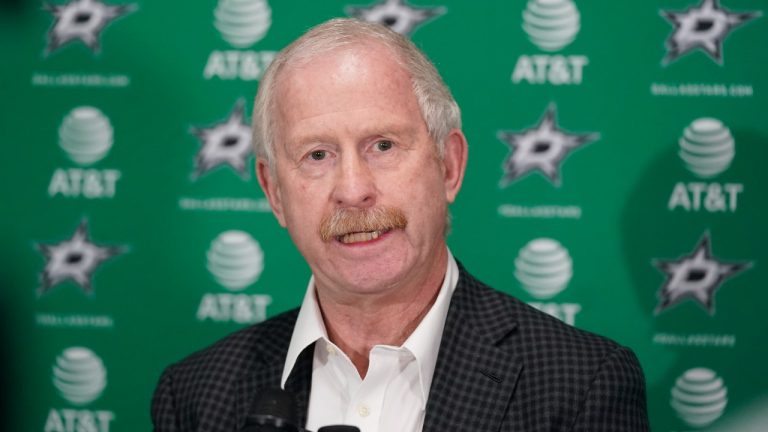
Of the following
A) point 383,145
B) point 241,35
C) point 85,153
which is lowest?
point 383,145

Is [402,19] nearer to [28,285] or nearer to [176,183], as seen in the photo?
[176,183]

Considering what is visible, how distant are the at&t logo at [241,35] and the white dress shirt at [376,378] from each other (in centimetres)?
143

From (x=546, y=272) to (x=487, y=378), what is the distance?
124 centimetres

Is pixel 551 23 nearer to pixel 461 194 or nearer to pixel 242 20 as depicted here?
pixel 461 194

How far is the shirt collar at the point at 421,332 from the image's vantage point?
7.55 feet

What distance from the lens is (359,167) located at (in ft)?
7.22

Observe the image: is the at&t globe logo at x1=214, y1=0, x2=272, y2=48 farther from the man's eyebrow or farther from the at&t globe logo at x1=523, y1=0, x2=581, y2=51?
the man's eyebrow

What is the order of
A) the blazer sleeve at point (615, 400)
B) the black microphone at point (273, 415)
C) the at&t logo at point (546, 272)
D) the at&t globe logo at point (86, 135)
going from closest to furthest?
the black microphone at point (273, 415), the blazer sleeve at point (615, 400), the at&t logo at point (546, 272), the at&t globe logo at point (86, 135)

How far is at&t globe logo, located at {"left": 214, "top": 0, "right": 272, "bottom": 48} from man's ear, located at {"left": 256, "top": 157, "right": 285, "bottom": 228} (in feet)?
3.92

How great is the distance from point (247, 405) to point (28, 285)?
5.54ft

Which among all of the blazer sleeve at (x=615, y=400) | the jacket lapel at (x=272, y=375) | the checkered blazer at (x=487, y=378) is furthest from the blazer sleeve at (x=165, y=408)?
the blazer sleeve at (x=615, y=400)

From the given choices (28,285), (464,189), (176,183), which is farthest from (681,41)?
(28,285)

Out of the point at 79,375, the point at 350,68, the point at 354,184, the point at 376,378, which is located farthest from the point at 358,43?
the point at 79,375

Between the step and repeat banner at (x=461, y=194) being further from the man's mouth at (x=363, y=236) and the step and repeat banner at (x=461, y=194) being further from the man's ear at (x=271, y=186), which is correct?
the man's mouth at (x=363, y=236)
